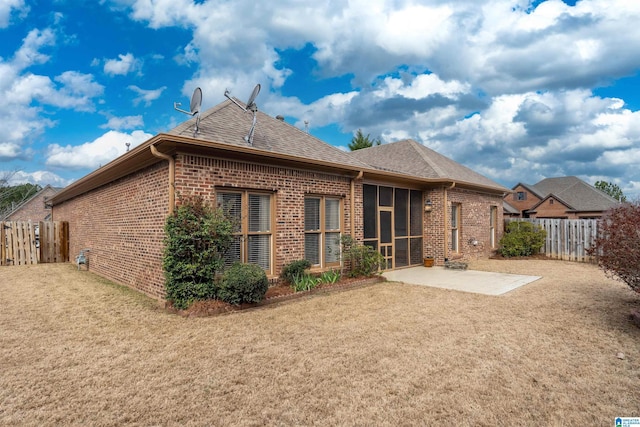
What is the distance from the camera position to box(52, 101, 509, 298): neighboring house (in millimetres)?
6695

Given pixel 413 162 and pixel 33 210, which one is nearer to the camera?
pixel 413 162

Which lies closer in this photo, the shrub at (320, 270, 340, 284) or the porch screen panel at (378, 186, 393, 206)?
the shrub at (320, 270, 340, 284)

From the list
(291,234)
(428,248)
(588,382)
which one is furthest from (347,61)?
(588,382)

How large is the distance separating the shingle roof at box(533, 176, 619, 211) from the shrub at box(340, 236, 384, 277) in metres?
30.5

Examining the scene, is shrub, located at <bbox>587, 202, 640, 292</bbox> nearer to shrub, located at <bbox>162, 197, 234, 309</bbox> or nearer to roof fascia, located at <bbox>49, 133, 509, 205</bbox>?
roof fascia, located at <bbox>49, 133, 509, 205</bbox>

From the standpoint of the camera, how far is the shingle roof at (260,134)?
24.0ft

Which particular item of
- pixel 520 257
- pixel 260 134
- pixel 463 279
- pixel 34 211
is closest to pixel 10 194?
pixel 34 211

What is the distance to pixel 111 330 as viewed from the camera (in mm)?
5148

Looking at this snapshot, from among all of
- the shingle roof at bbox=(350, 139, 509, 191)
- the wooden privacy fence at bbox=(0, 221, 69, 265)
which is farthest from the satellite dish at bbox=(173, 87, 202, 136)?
the wooden privacy fence at bbox=(0, 221, 69, 265)

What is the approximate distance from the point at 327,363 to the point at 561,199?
38.4 metres

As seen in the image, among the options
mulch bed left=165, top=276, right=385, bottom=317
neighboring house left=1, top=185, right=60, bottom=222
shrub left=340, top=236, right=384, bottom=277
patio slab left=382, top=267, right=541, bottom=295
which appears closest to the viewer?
mulch bed left=165, top=276, right=385, bottom=317

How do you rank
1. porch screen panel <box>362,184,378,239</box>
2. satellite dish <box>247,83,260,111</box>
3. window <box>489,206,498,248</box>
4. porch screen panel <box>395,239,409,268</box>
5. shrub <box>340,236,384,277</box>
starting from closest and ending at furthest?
satellite dish <box>247,83,260,111</box> → shrub <box>340,236,384,277</box> → porch screen panel <box>362,184,378,239</box> → porch screen panel <box>395,239,409,268</box> → window <box>489,206,498,248</box>

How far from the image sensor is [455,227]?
13.1 meters

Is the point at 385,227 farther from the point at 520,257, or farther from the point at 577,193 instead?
the point at 577,193
